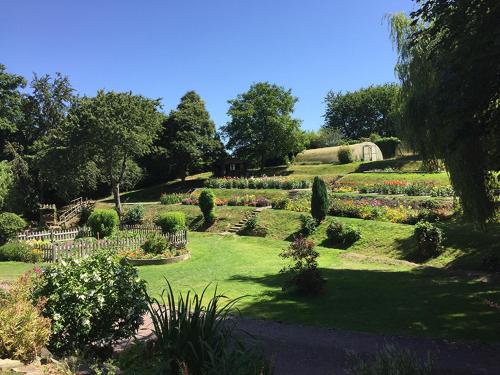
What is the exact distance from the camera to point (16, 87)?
55281 millimetres

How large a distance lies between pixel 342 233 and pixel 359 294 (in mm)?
10979

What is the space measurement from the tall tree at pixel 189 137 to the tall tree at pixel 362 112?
3482cm

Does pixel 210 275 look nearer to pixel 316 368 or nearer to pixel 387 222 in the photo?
pixel 316 368

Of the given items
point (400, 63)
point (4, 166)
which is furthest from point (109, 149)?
point (400, 63)

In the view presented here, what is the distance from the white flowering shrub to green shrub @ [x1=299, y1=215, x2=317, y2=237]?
19.6 meters

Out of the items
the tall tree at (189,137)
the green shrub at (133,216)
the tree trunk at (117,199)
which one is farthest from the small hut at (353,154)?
the tree trunk at (117,199)

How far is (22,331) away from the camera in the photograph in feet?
17.7

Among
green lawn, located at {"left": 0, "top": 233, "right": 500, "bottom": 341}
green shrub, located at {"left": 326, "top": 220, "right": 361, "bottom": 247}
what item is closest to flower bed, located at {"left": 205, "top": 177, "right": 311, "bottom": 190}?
green shrub, located at {"left": 326, "top": 220, "right": 361, "bottom": 247}

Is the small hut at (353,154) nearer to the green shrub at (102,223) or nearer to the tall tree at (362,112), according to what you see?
the tall tree at (362,112)

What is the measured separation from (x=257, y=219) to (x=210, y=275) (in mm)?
13198

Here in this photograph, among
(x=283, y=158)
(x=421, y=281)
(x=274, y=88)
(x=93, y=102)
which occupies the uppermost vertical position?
(x=274, y=88)

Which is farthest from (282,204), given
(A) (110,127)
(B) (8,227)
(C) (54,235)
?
(B) (8,227)

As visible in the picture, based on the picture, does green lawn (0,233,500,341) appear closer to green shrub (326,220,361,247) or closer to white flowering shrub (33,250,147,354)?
green shrub (326,220,361,247)

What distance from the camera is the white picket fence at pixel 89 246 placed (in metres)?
19.3
